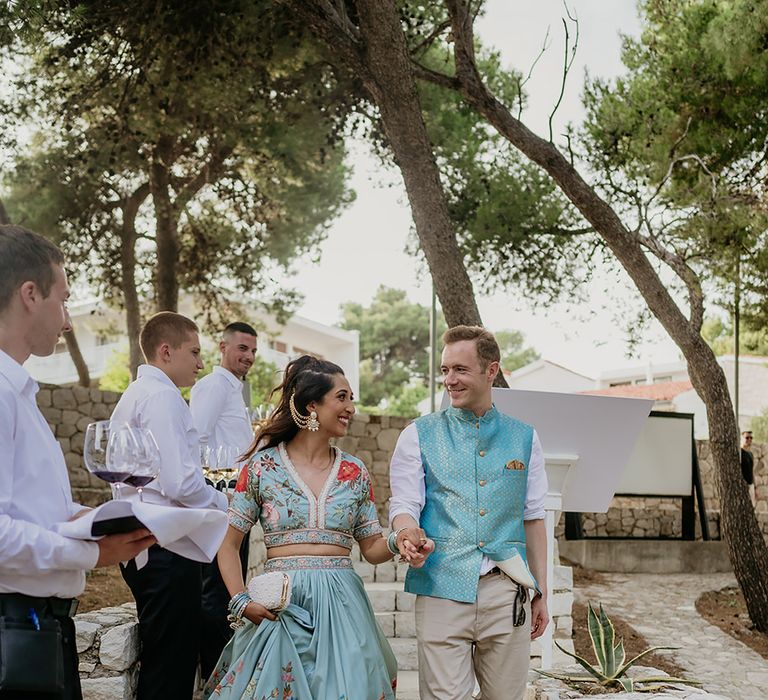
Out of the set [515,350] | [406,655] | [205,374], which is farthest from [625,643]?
[515,350]

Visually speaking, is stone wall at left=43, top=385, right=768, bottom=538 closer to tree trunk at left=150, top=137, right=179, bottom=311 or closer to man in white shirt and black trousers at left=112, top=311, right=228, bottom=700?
tree trunk at left=150, top=137, right=179, bottom=311

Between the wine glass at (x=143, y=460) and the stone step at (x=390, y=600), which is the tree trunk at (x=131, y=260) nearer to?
the stone step at (x=390, y=600)

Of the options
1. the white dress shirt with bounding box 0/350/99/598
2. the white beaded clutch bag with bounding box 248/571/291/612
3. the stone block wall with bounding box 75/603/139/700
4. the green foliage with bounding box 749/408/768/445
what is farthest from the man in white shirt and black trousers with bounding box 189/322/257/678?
the green foliage with bounding box 749/408/768/445

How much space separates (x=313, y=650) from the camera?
3482 millimetres

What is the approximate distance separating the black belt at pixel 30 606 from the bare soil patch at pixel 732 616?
823cm

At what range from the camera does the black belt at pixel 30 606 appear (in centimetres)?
216

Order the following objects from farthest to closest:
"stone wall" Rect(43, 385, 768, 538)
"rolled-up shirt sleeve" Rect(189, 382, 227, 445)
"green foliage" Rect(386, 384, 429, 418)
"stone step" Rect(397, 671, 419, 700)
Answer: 1. "green foliage" Rect(386, 384, 429, 418)
2. "stone wall" Rect(43, 385, 768, 538)
3. "stone step" Rect(397, 671, 419, 700)
4. "rolled-up shirt sleeve" Rect(189, 382, 227, 445)

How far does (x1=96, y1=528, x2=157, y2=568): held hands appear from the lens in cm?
211

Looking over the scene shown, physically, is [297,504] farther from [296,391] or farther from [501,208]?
[501,208]

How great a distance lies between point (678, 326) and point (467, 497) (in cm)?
644

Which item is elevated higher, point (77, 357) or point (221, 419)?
point (77, 357)

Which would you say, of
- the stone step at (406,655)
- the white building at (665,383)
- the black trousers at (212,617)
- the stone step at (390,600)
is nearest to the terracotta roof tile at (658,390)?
the white building at (665,383)

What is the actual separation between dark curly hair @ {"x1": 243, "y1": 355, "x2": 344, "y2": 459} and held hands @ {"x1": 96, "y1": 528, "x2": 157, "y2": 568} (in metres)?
1.69

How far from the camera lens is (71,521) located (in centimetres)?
217
